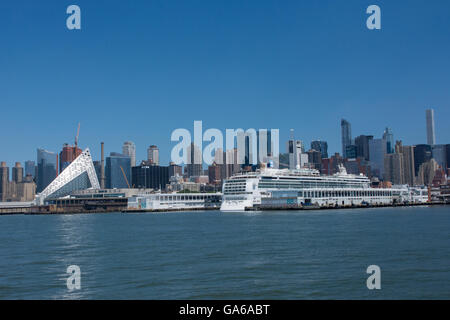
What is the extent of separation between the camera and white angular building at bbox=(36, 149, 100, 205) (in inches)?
4031

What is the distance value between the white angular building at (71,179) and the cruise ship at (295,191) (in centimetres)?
4176

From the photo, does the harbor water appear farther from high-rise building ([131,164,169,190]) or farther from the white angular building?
high-rise building ([131,164,169,190])

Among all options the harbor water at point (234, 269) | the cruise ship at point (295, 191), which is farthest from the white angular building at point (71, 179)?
the harbor water at point (234, 269)

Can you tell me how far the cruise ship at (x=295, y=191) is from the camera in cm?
7375

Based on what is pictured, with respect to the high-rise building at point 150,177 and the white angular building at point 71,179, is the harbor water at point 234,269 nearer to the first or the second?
the white angular building at point 71,179

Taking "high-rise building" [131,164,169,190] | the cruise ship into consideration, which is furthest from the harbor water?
"high-rise building" [131,164,169,190]

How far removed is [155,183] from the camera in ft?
593

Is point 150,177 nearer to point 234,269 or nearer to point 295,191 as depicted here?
point 295,191

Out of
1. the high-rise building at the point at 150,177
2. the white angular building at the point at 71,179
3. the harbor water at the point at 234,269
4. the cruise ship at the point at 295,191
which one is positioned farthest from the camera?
the high-rise building at the point at 150,177

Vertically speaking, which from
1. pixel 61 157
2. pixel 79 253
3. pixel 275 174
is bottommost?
pixel 79 253

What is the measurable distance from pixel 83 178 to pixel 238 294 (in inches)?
3984

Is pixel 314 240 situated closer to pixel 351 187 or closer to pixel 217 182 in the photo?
pixel 351 187
